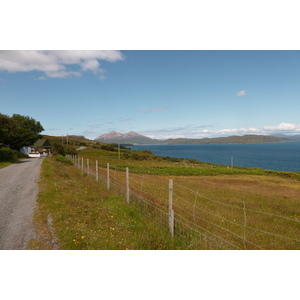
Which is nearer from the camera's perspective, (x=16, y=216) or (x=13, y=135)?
(x=16, y=216)

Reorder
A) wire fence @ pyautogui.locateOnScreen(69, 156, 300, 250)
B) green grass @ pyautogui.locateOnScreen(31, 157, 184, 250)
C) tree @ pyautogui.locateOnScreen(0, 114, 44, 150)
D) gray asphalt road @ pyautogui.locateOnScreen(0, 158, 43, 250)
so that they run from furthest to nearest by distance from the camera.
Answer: tree @ pyautogui.locateOnScreen(0, 114, 44, 150)
wire fence @ pyautogui.locateOnScreen(69, 156, 300, 250)
gray asphalt road @ pyautogui.locateOnScreen(0, 158, 43, 250)
green grass @ pyautogui.locateOnScreen(31, 157, 184, 250)

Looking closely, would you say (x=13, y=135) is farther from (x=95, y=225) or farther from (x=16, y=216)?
(x=95, y=225)

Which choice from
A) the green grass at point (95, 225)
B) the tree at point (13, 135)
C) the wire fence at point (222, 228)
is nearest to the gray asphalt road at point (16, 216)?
the green grass at point (95, 225)

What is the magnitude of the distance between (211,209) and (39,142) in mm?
87409

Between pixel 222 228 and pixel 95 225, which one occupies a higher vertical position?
pixel 95 225

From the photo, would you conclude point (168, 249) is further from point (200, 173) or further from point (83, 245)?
point (200, 173)

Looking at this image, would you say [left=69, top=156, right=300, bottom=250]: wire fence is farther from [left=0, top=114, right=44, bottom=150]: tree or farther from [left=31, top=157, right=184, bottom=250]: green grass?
[left=0, top=114, right=44, bottom=150]: tree

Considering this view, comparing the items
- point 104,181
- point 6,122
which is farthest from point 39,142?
point 104,181

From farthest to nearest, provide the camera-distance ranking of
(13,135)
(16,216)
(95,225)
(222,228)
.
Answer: (13,135) → (16,216) → (222,228) → (95,225)

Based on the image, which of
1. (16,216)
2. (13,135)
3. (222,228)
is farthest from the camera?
(13,135)

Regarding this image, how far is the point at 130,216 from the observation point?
27.4 ft

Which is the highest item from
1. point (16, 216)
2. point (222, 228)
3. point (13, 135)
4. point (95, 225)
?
point (13, 135)

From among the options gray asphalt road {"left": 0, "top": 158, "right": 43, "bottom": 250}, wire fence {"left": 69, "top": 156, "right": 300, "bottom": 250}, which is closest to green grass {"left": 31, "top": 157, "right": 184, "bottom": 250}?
gray asphalt road {"left": 0, "top": 158, "right": 43, "bottom": 250}

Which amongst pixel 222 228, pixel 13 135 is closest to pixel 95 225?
pixel 222 228
